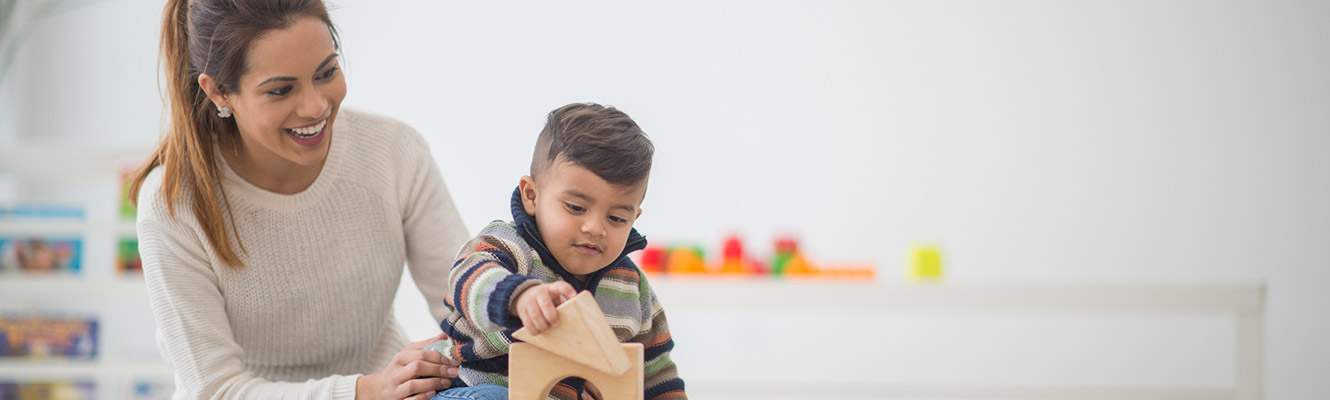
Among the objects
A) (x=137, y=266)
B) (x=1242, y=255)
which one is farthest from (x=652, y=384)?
(x=1242, y=255)

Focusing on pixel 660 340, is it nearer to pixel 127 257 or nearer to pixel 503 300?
pixel 503 300

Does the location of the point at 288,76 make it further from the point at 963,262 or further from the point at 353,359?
the point at 963,262

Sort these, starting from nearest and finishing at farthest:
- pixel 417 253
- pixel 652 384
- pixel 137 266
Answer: pixel 652 384 → pixel 417 253 → pixel 137 266

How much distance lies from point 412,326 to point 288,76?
244 cm

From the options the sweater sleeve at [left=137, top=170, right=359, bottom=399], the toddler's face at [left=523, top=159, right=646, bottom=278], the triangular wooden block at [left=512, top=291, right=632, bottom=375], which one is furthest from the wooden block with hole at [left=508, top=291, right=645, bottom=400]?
the sweater sleeve at [left=137, top=170, right=359, bottom=399]

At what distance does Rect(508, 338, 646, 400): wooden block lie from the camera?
1080mm

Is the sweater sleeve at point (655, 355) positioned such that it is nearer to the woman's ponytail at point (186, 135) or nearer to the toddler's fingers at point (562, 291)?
the toddler's fingers at point (562, 291)

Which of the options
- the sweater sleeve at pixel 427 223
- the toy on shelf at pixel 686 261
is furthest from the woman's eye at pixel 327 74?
the toy on shelf at pixel 686 261

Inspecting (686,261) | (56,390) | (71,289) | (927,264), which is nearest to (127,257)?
(71,289)

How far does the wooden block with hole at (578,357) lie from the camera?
1.03 m

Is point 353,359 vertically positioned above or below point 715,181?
below

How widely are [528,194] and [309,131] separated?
35 cm

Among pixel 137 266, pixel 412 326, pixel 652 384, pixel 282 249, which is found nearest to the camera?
pixel 652 384

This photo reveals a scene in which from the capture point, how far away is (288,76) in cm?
138
